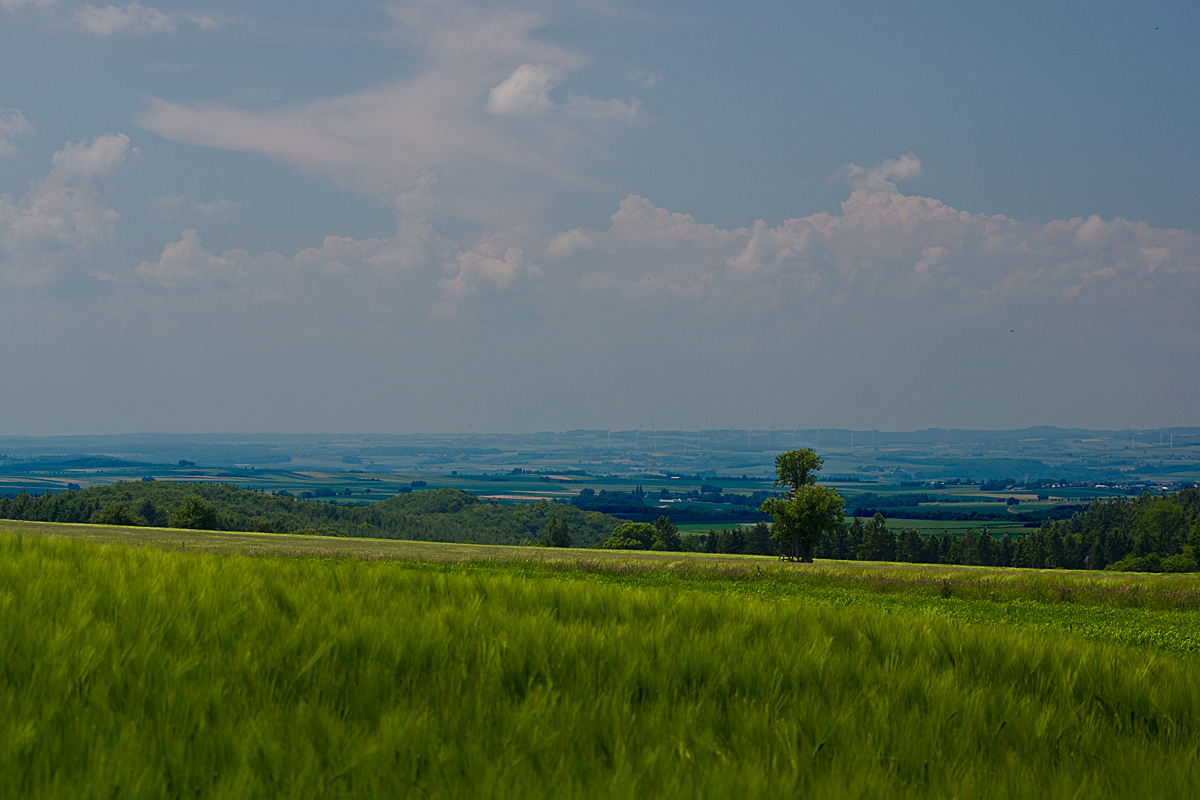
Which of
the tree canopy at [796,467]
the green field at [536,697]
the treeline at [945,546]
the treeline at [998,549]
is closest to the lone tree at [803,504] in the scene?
the tree canopy at [796,467]

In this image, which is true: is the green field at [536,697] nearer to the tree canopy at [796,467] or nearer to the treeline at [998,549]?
the tree canopy at [796,467]

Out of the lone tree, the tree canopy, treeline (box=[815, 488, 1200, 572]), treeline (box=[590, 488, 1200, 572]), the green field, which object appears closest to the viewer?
the green field

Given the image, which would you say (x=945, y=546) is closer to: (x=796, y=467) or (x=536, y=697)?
(x=796, y=467)

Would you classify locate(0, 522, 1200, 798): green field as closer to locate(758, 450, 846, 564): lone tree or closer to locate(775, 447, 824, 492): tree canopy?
locate(775, 447, 824, 492): tree canopy

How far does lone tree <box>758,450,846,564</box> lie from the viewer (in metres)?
66.4

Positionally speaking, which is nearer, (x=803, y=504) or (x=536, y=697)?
(x=536, y=697)

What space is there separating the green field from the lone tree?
61.0 m

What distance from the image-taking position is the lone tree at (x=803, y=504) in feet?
218

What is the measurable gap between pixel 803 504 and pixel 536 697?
215 ft

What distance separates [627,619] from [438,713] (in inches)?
107

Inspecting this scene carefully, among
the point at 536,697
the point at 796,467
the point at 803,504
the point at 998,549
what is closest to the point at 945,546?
the point at 998,549

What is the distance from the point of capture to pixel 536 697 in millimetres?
4305

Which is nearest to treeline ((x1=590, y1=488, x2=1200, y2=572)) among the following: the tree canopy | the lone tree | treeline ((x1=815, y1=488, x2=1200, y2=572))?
treeline ((x1=815, y1=488, x2=1200, y2=572))

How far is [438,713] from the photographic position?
413 cm
